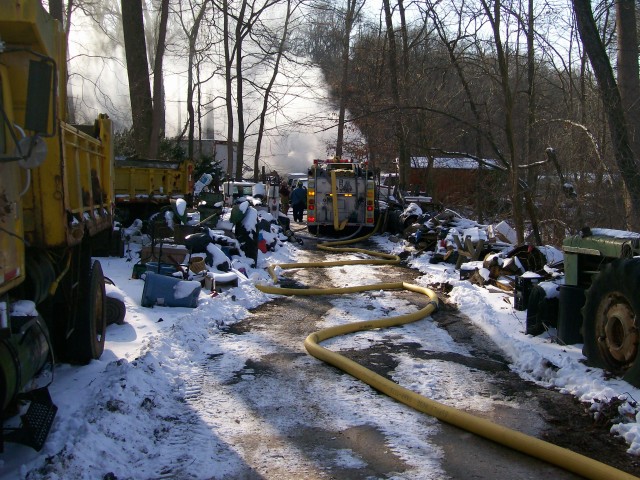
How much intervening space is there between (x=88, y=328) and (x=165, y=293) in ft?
9.58

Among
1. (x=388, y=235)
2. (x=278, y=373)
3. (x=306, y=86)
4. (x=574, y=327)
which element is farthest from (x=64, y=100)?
(x=306, y=86)

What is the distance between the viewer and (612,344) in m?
5.93

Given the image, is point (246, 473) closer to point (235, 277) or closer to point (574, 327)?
point (574, 327)

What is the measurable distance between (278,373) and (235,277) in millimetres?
4386

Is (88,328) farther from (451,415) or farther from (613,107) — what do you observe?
(613,107)

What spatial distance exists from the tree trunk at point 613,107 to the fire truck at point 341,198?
1050cm

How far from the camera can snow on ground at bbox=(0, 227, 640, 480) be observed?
4.23m

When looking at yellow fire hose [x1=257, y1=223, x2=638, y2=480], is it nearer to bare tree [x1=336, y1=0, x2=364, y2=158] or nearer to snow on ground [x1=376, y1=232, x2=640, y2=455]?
snow on ground [x1=376, y1=232, x2=640, y2=455]

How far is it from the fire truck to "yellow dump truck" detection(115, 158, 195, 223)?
520cm

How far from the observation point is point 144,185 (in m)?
16.9

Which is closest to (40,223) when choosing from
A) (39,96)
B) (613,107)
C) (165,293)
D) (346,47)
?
(39,96)

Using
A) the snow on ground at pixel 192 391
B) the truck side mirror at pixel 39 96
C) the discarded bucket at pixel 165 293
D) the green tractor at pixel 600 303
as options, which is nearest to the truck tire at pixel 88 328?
the snow on ground at pixel 192 391

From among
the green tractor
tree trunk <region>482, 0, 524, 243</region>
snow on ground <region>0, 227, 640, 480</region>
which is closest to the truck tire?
snow on ground <region>0, 227, 640, 480</region>

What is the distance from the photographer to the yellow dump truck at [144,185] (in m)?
16.4
